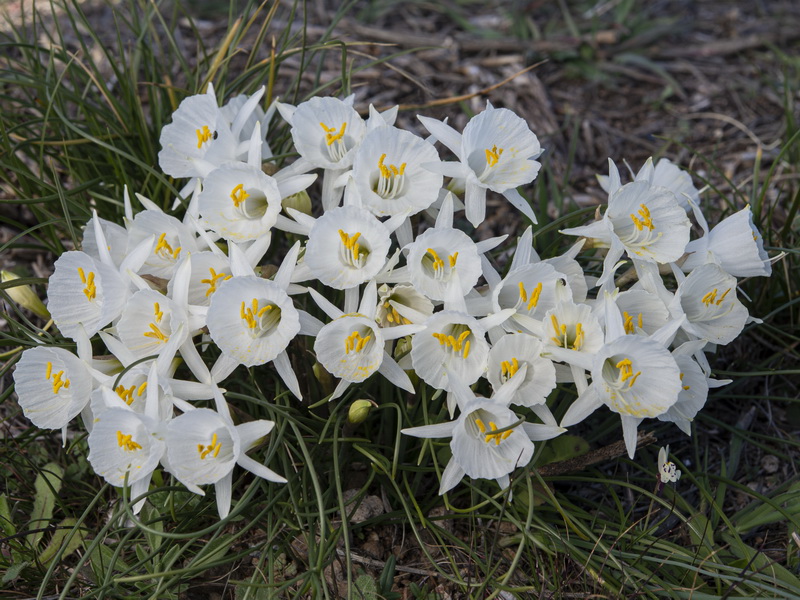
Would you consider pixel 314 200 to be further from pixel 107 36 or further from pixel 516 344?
pixel 107 36

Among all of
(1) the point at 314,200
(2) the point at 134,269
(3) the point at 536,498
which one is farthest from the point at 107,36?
(3) the point at 536,498

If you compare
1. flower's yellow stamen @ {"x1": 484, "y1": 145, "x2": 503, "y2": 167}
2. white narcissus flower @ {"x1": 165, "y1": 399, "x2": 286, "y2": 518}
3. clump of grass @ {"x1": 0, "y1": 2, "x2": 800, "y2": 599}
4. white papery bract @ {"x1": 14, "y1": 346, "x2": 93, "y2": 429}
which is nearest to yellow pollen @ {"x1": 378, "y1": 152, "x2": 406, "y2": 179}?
flower's yellow stamen @ {"x1": 484, "y1": 145, "x2": 503, "y2": 167}

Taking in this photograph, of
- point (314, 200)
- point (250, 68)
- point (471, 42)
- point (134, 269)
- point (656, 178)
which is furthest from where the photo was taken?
point (471, 42)

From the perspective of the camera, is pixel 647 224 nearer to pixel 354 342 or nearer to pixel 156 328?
pixel 354 342

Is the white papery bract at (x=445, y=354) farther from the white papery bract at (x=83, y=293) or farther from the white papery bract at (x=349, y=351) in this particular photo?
the white papery bract at (x=83, y=293)

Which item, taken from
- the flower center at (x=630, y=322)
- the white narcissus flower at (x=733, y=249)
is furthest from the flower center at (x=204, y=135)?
the white narcissus flower at (x=733, y=249)

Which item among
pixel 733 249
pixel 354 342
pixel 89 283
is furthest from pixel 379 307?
pixel 733 249

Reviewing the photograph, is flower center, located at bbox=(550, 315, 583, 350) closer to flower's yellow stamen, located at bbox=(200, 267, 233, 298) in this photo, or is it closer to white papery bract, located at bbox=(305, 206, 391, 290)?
white papery bract, located at bbox=(305, 206, 391, 290)
